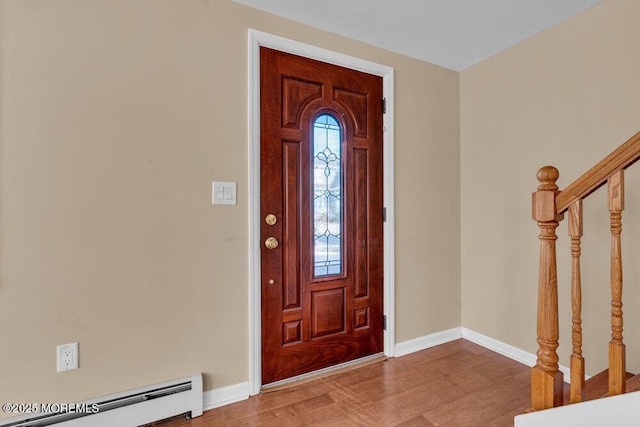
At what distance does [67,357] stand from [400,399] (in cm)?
175

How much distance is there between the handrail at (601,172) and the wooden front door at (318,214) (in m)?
1.26

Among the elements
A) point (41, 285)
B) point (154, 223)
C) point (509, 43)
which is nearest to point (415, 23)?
point (509, 43)

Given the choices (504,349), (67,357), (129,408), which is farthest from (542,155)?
(67,357)

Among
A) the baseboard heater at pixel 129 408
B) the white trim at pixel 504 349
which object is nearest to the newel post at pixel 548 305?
the white trim at pixel 504 349

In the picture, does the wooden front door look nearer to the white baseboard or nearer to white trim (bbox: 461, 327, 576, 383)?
the white baseboard

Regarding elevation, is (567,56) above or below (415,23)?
below

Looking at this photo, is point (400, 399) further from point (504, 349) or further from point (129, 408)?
point (129, 408)

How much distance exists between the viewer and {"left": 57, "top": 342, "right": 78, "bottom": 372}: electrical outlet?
4.87 ft

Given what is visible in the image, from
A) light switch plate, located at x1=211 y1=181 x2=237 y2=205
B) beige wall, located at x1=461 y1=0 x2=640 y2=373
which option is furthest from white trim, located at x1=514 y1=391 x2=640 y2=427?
light switch plate, located at x1=211 y1=181 x2=237 y2=205

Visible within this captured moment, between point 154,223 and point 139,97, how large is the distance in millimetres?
663

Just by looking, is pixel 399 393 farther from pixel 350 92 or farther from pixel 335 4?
pixel 335 4

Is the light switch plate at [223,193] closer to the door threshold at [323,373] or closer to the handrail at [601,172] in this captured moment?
the door threshold at [323,373]

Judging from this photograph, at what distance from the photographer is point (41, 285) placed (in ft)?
4.78

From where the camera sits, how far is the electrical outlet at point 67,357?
148 centimetres
